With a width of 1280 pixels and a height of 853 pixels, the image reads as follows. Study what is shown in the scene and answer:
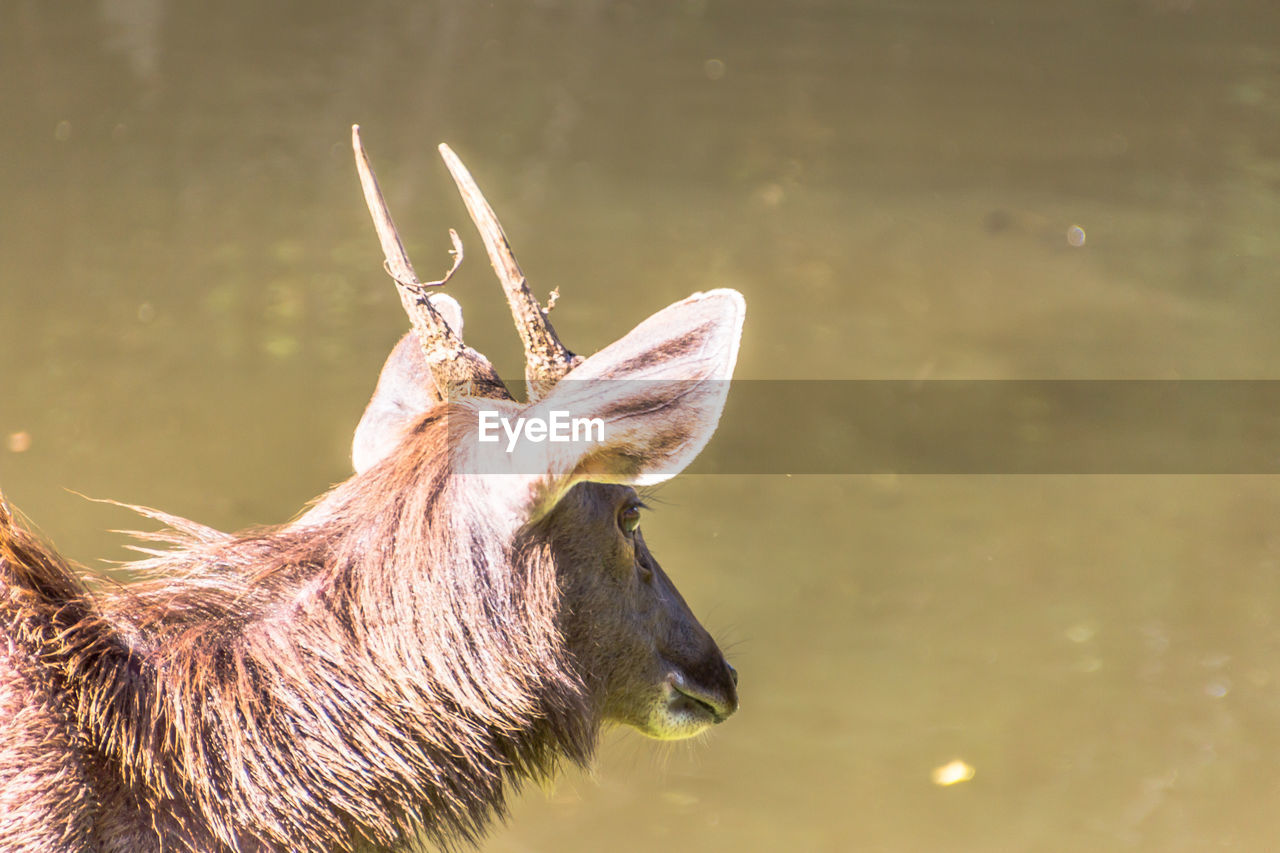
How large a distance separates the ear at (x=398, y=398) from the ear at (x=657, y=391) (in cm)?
74

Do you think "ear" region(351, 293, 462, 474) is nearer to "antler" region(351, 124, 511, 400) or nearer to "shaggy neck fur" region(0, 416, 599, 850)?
"antler" region(351, 124, 511, 400)

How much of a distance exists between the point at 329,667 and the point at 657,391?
0.79 m

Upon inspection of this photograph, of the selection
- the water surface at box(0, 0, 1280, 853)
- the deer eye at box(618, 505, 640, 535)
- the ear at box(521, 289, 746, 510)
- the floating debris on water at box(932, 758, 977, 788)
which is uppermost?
the ear at box(521, 289, 746, 510)

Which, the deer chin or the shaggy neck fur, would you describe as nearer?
the shaggy neck fur

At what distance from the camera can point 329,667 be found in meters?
2.22

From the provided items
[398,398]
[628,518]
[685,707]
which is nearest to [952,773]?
[685,707]

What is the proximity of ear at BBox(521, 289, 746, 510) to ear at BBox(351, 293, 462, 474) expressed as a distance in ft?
2.41

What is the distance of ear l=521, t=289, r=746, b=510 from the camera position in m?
2.13

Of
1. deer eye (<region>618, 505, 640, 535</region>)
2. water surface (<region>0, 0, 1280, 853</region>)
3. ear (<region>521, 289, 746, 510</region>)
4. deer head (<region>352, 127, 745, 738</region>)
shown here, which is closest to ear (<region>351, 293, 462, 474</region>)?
deer head (<region>352, 127, 745, 738</region>)

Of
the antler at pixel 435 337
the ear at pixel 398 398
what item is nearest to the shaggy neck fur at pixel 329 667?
the antler at pixel 435 337

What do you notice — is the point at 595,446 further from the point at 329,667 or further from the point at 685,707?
the point at 685,707

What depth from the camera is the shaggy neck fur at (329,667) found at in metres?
2.08

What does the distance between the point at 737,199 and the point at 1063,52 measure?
431cm

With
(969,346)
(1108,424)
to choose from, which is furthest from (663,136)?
(1108,424)
